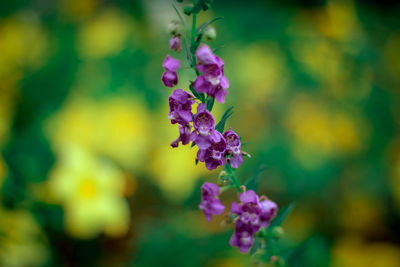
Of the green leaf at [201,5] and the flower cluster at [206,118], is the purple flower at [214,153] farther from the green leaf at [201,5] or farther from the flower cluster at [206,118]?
the green leaf at [201,5]

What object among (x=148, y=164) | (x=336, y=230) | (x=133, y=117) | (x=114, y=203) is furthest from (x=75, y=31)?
(x=336, y=230)

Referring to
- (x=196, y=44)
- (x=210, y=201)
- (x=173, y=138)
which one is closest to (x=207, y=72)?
(x=196, y=44)

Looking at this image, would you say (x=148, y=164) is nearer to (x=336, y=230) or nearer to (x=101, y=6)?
(x=336, y=230)

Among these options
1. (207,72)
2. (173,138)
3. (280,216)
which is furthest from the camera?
(173,138)

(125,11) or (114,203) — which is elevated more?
(125,11)

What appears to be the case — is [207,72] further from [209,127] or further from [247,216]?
[247,216]

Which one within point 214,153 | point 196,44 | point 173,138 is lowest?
point 173,138

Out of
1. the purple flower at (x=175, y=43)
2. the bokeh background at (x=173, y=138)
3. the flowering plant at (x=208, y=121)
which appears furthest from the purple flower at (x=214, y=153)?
the bokeh background at (x=173, y=138)
